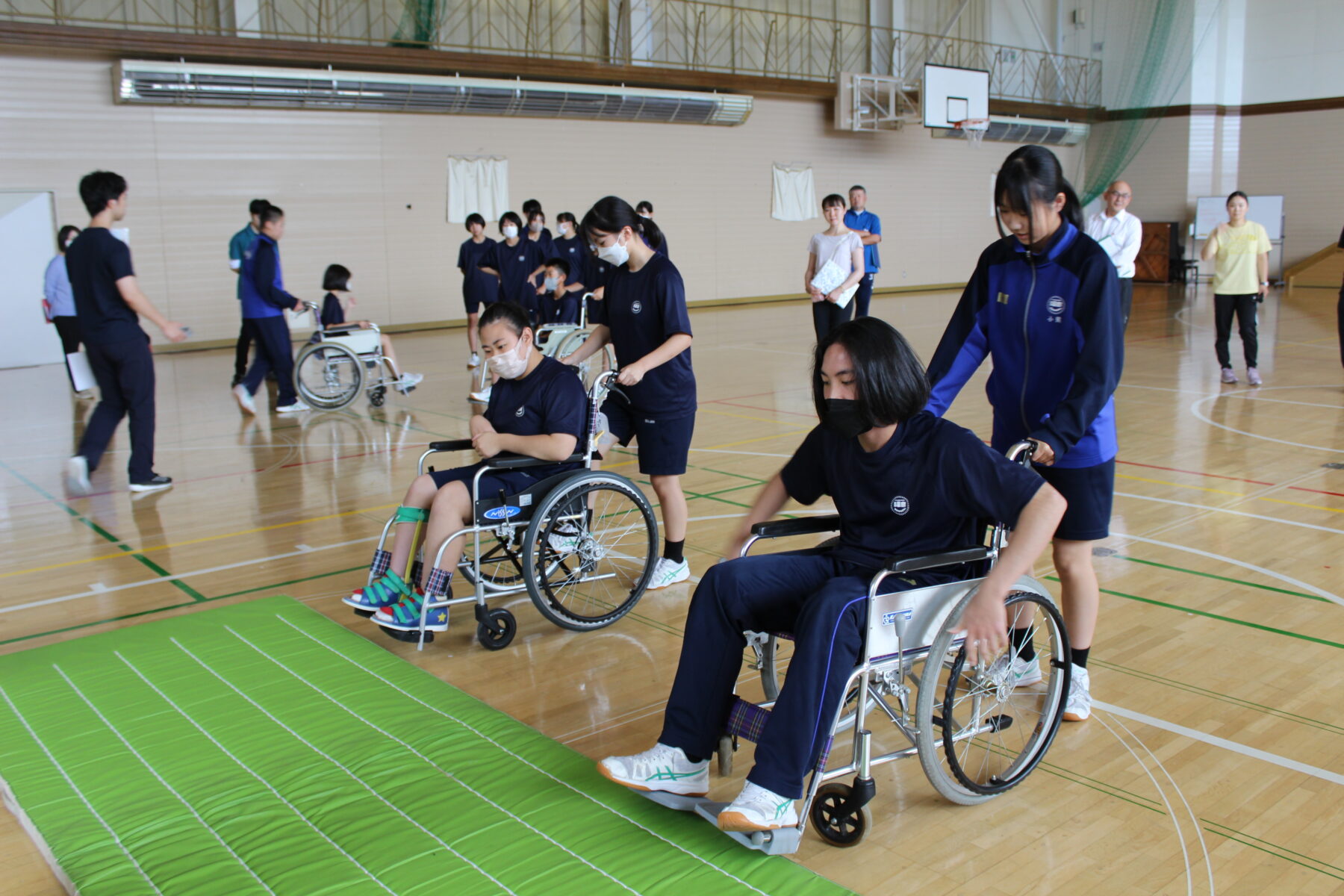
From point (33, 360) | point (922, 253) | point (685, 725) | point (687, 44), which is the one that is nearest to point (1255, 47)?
point (922, 253)

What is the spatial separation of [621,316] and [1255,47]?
59.8 feet

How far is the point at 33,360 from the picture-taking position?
10.6m

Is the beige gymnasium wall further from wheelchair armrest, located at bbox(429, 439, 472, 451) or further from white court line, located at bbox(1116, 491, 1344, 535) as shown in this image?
white court line, located at bbox(1116, 491, 1344, 535)

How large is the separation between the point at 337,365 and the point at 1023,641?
5835 mm

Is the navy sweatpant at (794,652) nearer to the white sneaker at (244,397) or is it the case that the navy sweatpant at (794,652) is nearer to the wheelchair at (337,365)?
the wheelchair at (337,365)

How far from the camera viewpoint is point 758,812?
1.85 metres

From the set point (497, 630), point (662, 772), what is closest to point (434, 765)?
point (662, 772)

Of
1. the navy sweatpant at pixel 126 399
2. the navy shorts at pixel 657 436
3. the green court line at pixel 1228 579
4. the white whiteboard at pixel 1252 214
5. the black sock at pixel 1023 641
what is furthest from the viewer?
the white whiteboard at pixel 1252 214

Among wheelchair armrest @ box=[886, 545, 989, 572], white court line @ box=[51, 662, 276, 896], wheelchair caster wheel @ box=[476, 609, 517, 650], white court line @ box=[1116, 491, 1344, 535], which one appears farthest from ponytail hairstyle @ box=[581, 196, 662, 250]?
white court line @ box=[1116, 491, 1344, 535]

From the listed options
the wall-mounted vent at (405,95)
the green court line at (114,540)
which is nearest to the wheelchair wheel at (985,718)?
the green court line at (114,540)

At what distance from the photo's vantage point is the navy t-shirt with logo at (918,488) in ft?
6.58

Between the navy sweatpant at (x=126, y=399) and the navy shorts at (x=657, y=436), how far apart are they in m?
2.69

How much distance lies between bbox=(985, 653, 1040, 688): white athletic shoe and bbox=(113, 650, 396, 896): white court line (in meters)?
1.26

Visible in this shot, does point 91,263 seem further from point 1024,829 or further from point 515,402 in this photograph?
point 1024,829
